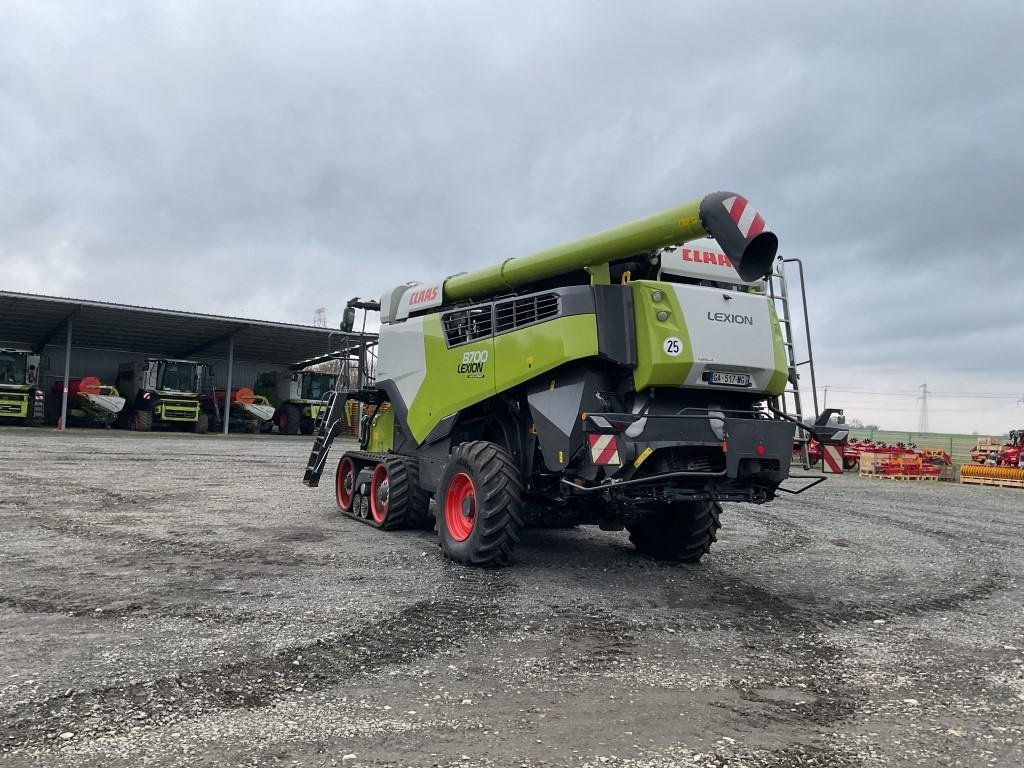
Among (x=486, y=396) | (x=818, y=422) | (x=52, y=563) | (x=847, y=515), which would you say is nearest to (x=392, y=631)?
(x=486, y=396)

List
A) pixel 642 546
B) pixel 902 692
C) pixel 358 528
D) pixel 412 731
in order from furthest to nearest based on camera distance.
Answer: pixel 358 528 < pixel 642 546 < pixel 902 692 < pixel 412 731

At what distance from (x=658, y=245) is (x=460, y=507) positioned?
3.22m

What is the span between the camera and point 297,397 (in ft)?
123

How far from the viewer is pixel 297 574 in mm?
6832

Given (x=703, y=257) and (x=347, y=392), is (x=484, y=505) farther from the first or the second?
(x=347, y=392)

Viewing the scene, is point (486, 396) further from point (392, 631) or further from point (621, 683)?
point (621, 683)

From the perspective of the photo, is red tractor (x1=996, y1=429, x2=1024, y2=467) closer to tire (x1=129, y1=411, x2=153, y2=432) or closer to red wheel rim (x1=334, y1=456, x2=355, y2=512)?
red wheel rim (x1=334, y1=456, x2=355, y2=512)

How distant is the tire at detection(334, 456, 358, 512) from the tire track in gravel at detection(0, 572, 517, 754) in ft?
17.0

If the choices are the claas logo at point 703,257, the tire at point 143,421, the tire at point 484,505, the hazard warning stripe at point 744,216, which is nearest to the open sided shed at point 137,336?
the tire at point 143,421

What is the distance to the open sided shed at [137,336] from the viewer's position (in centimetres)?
3216

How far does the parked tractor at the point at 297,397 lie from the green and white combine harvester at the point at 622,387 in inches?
1194

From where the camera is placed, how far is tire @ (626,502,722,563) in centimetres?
782

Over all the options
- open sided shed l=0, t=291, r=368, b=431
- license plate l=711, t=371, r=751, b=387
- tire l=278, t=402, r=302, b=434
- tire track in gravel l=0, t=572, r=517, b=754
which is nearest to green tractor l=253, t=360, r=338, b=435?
tire l=278, t=402, r=302, b=434

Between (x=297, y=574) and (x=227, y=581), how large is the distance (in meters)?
0.60
